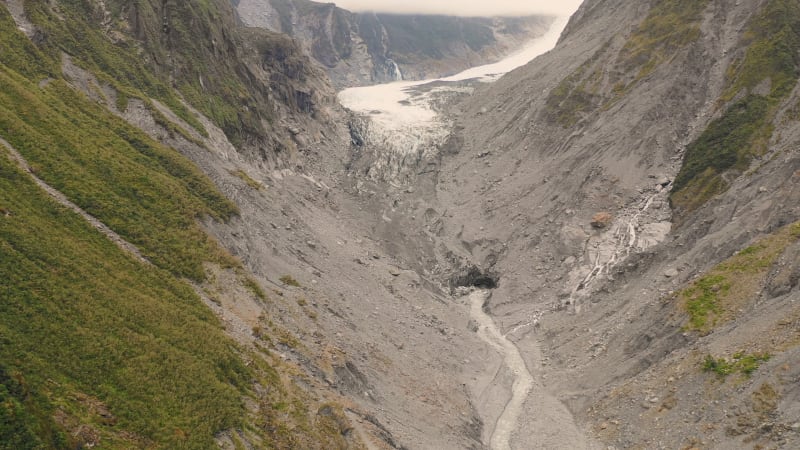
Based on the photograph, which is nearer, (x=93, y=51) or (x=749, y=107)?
(x=93, y=51)

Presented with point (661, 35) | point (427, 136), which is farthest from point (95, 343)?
point (427, 136)

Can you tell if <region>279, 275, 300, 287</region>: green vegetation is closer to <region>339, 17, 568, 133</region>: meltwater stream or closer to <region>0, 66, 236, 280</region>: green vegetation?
<region>0, 66, 236, 280</region>: green vegetation

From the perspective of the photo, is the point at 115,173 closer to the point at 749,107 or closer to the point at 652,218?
the point at 652,218

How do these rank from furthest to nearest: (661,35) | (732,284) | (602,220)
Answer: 1. (661,35)
2. (602,220)
3. (732,284)

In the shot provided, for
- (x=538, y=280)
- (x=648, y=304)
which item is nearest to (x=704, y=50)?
(x=538, y=280)

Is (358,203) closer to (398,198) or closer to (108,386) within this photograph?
(398,198)

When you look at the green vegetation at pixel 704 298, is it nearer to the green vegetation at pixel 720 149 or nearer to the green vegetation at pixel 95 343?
the green vegetation at pixel 720 149

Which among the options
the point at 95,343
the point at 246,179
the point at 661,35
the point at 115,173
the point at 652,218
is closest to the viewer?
the point at 95,343
